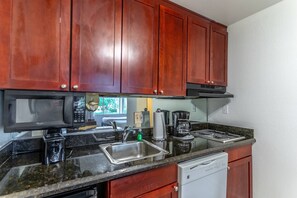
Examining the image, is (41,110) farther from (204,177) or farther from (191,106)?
(191,106)

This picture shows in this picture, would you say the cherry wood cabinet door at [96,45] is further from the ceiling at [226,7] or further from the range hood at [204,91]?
the ceiling at [226,7]

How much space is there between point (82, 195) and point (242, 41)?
2.20 metres

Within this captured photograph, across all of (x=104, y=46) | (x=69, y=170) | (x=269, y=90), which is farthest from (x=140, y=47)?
(x=269, y=90)

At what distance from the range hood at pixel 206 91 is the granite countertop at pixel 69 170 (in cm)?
57

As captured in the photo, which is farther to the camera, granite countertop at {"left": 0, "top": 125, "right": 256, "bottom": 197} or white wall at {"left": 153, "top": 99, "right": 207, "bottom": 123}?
white wall at {"left": 153, "top": 99, "right": 207, "bottom": 123}

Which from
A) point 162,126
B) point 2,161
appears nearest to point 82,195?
point 2,161

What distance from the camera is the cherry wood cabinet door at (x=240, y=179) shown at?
1.74 meters

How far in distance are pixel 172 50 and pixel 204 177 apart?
1.17 meters

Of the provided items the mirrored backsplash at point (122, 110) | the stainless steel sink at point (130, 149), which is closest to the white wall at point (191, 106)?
the mirrored backsplash at point (122, 110)

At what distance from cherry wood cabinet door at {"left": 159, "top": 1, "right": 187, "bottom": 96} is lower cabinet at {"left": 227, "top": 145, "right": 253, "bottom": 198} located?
839 mm

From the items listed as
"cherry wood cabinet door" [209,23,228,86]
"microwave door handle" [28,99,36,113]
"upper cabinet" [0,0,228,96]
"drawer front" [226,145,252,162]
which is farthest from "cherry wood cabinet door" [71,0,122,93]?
"drawer front" [226,145,252,162]

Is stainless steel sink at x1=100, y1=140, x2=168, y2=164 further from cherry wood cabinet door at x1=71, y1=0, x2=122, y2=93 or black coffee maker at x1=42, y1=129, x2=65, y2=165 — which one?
cherry wood cabinet door at x1=71, y1=0, x2=122, y2=93

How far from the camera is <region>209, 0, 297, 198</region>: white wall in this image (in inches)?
64.6

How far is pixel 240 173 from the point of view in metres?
1.83
